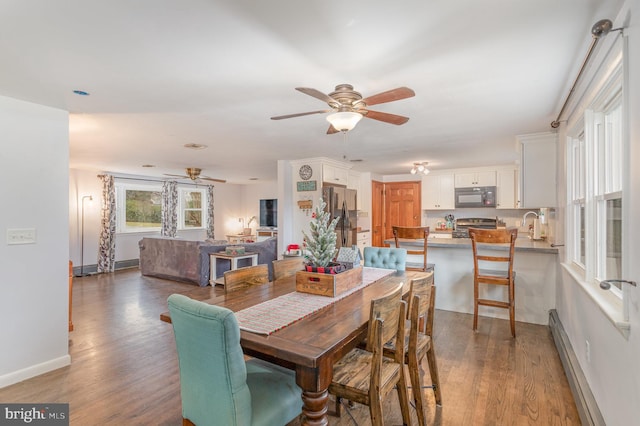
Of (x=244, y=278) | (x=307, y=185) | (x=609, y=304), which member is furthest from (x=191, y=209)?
(x=609, y=304)

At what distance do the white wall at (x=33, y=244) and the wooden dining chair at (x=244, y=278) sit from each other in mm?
1764

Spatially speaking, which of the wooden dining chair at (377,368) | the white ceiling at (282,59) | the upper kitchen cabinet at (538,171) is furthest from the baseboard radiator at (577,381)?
the white ceiling at (282,59)

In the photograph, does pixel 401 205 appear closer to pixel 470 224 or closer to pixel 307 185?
pixel 470 224

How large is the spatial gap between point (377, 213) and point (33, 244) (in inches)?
244

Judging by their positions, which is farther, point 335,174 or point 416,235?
point 335,174

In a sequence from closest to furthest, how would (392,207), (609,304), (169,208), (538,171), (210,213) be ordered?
(609,304), (538,171), (392,207), (169,208), (210,213)

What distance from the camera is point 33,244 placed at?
9.02ft

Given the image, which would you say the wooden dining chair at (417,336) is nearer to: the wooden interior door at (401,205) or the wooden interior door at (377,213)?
the wooden interior door at (377,213)

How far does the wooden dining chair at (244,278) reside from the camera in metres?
2.32

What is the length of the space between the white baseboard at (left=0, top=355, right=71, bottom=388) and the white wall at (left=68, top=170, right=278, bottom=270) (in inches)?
191

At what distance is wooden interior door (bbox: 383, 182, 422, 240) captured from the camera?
7469 mm

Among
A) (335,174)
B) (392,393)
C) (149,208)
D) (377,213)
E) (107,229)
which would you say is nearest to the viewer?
(392,393)

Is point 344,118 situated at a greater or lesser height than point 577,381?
greater

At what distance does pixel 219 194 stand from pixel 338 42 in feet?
28.3
